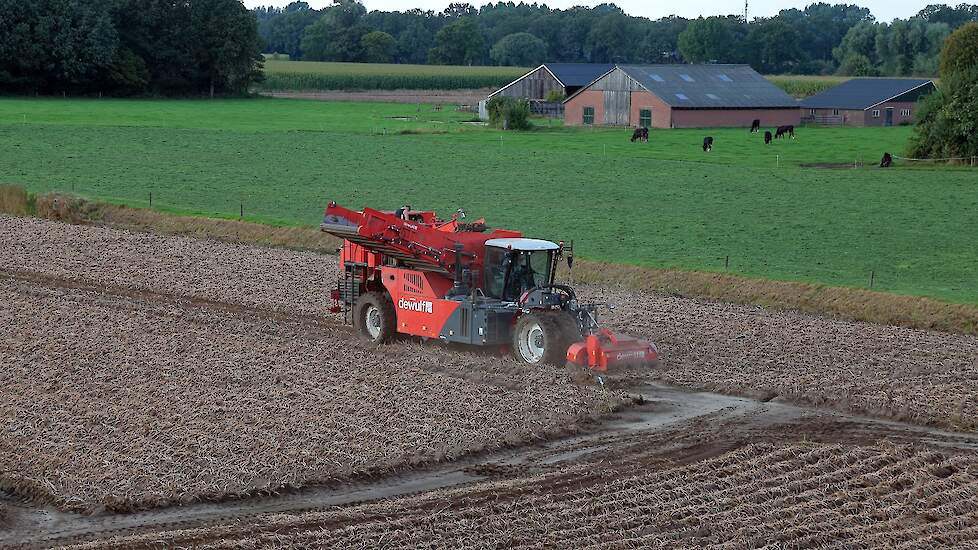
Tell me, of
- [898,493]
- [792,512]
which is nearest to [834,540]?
[792,512]

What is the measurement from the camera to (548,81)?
99688 millimetres

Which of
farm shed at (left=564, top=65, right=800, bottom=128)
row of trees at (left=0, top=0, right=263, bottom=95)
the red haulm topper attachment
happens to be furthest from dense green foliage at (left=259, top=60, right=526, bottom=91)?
the red haulm topper attachment

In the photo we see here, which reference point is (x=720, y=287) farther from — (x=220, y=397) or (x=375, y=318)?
(x=220, y=397)

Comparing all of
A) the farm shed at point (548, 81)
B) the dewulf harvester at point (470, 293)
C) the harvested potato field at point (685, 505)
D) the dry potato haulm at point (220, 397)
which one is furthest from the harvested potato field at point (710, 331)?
the farm shed at point (548, 81)

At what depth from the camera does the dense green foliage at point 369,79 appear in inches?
5103

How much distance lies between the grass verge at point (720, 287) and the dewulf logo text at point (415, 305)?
24.6ft

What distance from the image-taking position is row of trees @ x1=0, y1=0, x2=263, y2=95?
100625 millimetres

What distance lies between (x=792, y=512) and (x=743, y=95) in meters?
75.3

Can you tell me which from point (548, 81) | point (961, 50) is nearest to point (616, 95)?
point (548, 81)

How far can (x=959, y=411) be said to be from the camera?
20.1 m

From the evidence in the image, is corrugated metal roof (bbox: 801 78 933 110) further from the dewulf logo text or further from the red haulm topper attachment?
the red haulm topper attachment

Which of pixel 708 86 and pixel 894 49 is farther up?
pixel 894 49

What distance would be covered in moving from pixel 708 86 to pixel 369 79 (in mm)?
53489

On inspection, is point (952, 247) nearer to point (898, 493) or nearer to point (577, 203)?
point (577, 203)
